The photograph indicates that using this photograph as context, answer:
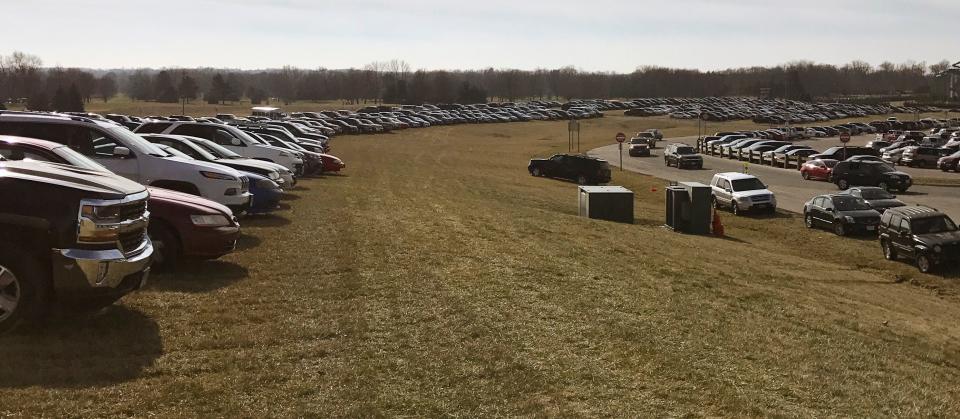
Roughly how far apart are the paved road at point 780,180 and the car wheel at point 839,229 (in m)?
5.85

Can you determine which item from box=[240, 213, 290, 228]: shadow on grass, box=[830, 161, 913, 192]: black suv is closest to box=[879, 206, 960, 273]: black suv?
box=[240, 213, 290, 228]: shadow on grass

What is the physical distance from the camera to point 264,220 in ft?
49.1

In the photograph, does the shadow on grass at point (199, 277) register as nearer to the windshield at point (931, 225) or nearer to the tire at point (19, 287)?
the tire at point (19, 287)

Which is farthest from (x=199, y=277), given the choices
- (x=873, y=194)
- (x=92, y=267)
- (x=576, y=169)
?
(x=576, y=169)

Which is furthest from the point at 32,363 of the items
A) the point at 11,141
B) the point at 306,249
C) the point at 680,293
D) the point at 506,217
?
the point at 506,217

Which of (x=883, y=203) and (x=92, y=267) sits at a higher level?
(x=92, y=267)

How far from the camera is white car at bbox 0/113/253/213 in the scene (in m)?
11.4

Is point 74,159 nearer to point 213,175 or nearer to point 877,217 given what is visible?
point 213,175

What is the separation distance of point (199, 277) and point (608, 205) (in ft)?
47.7

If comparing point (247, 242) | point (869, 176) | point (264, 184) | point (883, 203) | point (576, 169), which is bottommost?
point (869, 176)

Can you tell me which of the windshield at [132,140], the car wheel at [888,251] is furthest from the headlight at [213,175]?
the car wheel at [888,251]

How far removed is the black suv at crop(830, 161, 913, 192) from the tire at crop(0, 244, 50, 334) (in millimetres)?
34093

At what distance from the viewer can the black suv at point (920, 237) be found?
1794 centimetres

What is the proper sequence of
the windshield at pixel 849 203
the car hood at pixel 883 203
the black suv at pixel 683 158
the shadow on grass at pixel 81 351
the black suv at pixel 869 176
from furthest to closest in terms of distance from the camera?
the black suv at pixel 683 158 < the black suv at pixel 869 176 < the car hood at pixel 883 203 < the windshield at pixel 849 203 < the shadow on grass at pixel 81 351
